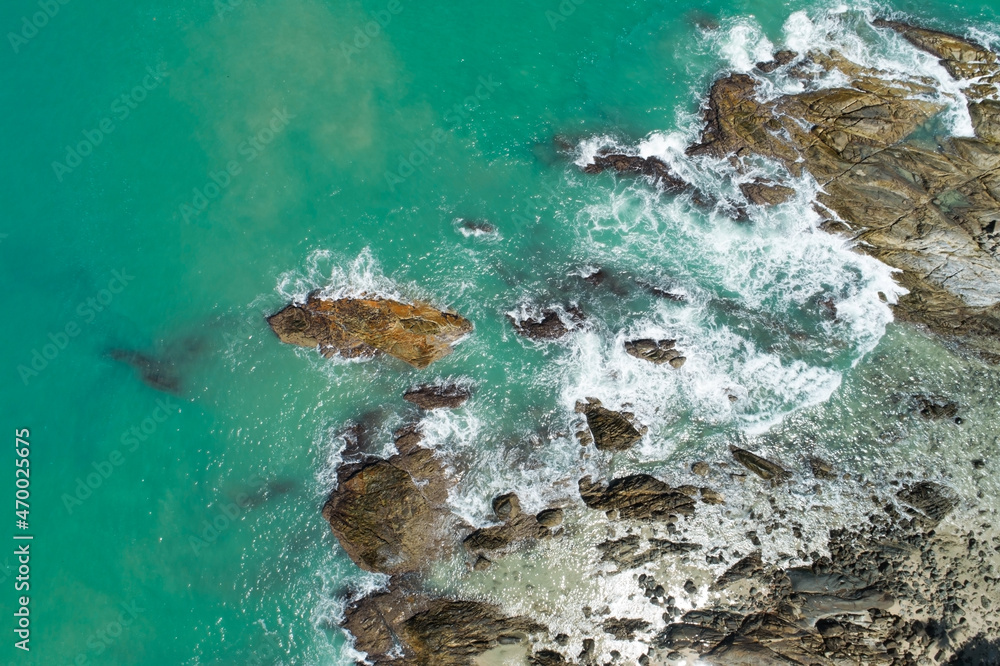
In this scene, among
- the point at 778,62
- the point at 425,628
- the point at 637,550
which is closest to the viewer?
the point at 637,550

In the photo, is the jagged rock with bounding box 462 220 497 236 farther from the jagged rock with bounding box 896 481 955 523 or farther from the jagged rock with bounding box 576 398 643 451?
the jagged rock with bounding box 896 481 955 523

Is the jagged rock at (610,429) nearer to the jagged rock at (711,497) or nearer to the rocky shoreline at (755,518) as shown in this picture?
the rocky shoreline at (755,518)

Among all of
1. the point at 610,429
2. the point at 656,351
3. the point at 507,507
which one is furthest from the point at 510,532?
the point at 656,351

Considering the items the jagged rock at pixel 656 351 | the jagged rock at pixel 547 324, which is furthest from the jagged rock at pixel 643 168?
the jagged rock at pixel 656 351

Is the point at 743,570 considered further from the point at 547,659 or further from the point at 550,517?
the point at 547,659

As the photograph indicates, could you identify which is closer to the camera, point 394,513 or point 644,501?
point 644,501

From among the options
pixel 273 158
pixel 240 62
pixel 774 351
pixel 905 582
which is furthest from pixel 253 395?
pixel 905 582

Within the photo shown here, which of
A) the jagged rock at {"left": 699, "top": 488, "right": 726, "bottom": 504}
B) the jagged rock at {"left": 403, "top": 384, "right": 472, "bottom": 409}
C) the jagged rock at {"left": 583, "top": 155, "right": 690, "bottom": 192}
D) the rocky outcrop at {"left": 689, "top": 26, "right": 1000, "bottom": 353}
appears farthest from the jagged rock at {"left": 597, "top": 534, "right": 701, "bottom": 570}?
the jagged rock at {"left": 583, "top": 155, "right": 690, "bottom": 192}
